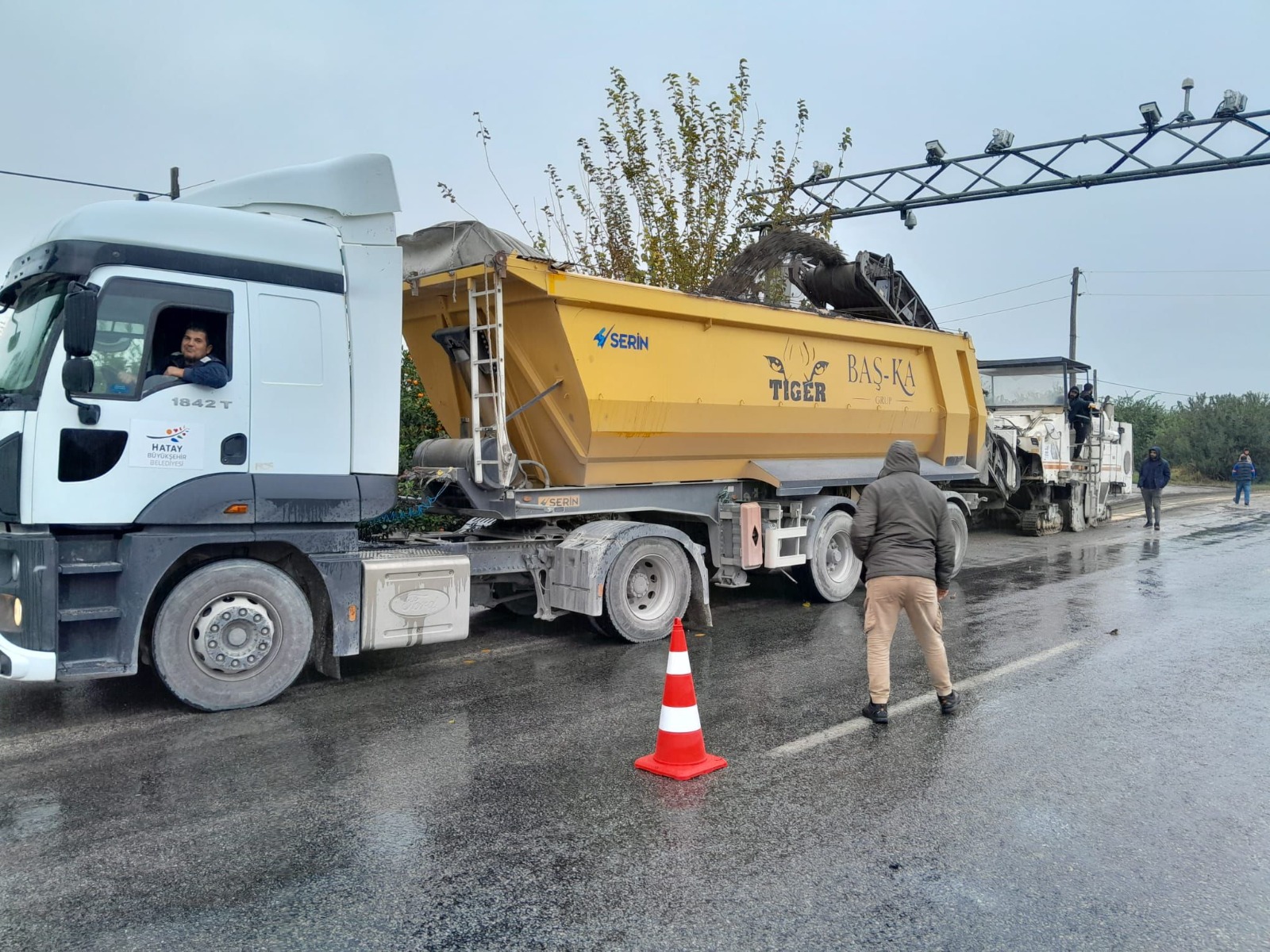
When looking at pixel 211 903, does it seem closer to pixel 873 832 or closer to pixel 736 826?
pixel 736 826

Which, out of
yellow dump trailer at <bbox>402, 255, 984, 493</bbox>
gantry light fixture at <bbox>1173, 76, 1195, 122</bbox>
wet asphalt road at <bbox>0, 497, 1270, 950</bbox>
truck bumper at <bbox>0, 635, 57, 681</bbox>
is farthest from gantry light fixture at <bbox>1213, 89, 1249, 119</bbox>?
truck bumper at <bbox>0, 635, 57, 681</bbox>

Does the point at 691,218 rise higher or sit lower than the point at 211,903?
higher

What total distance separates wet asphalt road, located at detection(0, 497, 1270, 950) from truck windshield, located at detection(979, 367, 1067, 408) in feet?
37.4

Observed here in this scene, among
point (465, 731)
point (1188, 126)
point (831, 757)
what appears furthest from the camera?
point (1188, 126)

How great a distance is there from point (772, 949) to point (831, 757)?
1.93 m

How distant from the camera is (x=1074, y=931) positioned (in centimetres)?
325

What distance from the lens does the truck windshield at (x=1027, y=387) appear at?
17797 millimetres

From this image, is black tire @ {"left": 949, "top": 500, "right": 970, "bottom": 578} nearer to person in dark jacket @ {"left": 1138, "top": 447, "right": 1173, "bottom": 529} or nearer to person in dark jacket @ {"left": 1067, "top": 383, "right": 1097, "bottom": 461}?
person in dark jacket @ {"left": 1067, "top": 383, "right": 1097, "bottom": 461}

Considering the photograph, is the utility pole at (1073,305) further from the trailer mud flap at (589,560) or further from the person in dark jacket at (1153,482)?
the trailer mud flap at (589,560)

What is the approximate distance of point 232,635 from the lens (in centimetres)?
575

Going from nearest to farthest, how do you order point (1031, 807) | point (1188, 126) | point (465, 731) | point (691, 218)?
point (1031, 807)
point (465, 731)
point (691, 218)
point (1188, 126)

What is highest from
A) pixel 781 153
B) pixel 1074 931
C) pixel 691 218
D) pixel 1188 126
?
pixel 1188 126

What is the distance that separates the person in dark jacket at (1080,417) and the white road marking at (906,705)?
37.2 ft

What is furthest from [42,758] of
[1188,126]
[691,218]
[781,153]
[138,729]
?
[1188,126]
